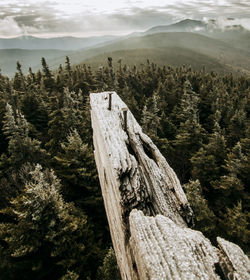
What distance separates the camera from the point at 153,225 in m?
3.84

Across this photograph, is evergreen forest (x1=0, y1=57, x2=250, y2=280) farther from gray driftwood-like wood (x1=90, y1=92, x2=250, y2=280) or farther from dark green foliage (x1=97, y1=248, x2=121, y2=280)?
gray driftwood-like wood (x1=90, y1=92, x2=250, y2=280)

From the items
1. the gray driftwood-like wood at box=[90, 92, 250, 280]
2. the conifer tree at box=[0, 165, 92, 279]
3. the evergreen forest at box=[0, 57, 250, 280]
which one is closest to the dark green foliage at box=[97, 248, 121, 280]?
the evergreen forest at box=[0, 57, 250, 280]

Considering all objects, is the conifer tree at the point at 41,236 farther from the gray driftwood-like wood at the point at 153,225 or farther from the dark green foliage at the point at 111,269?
the gray driftwood-like wood at the point at 153,225

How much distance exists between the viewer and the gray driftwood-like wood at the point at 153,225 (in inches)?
119

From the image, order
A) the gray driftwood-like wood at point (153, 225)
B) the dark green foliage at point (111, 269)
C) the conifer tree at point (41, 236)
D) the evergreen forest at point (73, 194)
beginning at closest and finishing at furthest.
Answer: the gray driftwood-like wood at point (153, 225) < the conifer tree at point (41, 236) < the dark green foliage at point (111, 269) < the evergreen forest at point (73, 194)

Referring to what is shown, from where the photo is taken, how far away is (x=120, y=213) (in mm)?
4602

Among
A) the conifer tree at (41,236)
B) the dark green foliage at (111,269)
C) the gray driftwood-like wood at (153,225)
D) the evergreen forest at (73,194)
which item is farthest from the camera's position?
the evergreen forest at (73,194)

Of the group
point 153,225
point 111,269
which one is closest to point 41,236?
point 111,269

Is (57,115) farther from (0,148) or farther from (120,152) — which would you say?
(120,152)

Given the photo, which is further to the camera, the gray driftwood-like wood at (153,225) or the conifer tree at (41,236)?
the conifer tree at (41,236)

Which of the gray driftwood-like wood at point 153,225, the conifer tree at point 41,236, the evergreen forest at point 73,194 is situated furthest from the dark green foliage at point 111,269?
the gray driftwood-like wood at point 153,225

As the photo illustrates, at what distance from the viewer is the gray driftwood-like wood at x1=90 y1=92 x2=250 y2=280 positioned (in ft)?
Answer: 9.91

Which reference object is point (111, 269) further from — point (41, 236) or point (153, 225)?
point (153, 225)

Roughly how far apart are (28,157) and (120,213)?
2504cm
